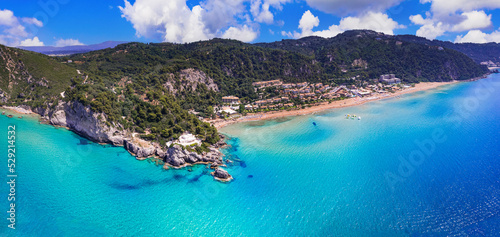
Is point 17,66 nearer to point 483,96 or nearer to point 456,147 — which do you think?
point 456,147

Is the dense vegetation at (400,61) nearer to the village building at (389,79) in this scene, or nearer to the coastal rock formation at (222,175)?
the village building at (389,79)

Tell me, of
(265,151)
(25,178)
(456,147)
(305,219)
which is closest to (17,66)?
(25,178)

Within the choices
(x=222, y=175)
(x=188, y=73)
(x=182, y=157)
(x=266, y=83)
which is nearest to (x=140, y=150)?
(x=182, y=157)

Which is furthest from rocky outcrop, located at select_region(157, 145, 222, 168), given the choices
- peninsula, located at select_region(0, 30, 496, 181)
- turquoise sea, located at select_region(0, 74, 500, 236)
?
turquoise sea, located at select_region(0, 74, 500, 236)

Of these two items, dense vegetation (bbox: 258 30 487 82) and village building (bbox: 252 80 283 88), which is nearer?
village building (bbox: 252 80 283 88)

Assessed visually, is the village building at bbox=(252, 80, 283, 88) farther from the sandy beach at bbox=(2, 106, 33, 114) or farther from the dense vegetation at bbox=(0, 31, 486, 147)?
the sandy beach at bbox=(2, 106, 33, 114)

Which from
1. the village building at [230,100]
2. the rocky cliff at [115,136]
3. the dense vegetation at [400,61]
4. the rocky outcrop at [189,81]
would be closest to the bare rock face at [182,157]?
the rocky cliff at [115,136]

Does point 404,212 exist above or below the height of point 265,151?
below
